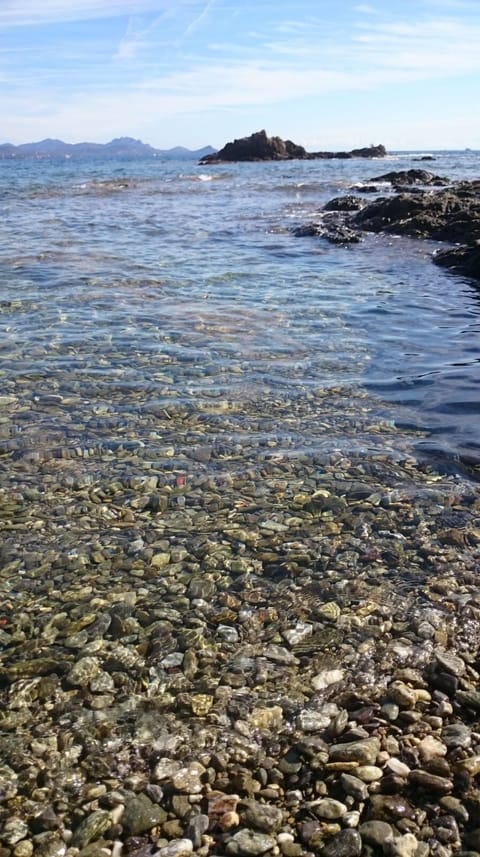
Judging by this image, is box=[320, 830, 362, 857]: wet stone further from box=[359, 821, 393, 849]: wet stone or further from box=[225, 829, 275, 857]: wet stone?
box=[225, 829, 275, 857]: wet stone

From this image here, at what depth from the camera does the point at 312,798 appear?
3381 millimetres

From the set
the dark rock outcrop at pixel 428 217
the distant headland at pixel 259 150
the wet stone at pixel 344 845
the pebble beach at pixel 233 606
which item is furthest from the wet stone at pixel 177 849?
the distant headland at pixel 259 150

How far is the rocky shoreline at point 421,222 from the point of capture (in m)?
18.5

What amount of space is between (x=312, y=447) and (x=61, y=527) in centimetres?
287

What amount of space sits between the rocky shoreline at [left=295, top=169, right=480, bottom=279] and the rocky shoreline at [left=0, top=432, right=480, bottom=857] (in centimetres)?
Answer: 1323

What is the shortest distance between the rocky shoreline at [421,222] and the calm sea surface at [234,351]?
939 mm

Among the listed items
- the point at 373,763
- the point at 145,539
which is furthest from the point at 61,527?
the point at 373,763

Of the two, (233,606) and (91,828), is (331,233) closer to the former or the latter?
(233,606)

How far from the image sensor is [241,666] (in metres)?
4.30

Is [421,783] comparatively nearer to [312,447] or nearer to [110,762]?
[110,762]

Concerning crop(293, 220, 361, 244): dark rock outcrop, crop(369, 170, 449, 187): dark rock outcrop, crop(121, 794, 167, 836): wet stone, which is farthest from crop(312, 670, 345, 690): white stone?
crop(369, 170, 449, 187): dark rock outcrop

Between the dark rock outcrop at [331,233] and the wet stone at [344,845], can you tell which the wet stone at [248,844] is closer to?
the wet stone at [344,845]

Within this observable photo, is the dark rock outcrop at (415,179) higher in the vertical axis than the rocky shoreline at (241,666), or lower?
higher

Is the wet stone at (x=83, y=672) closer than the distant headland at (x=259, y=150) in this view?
Yes
